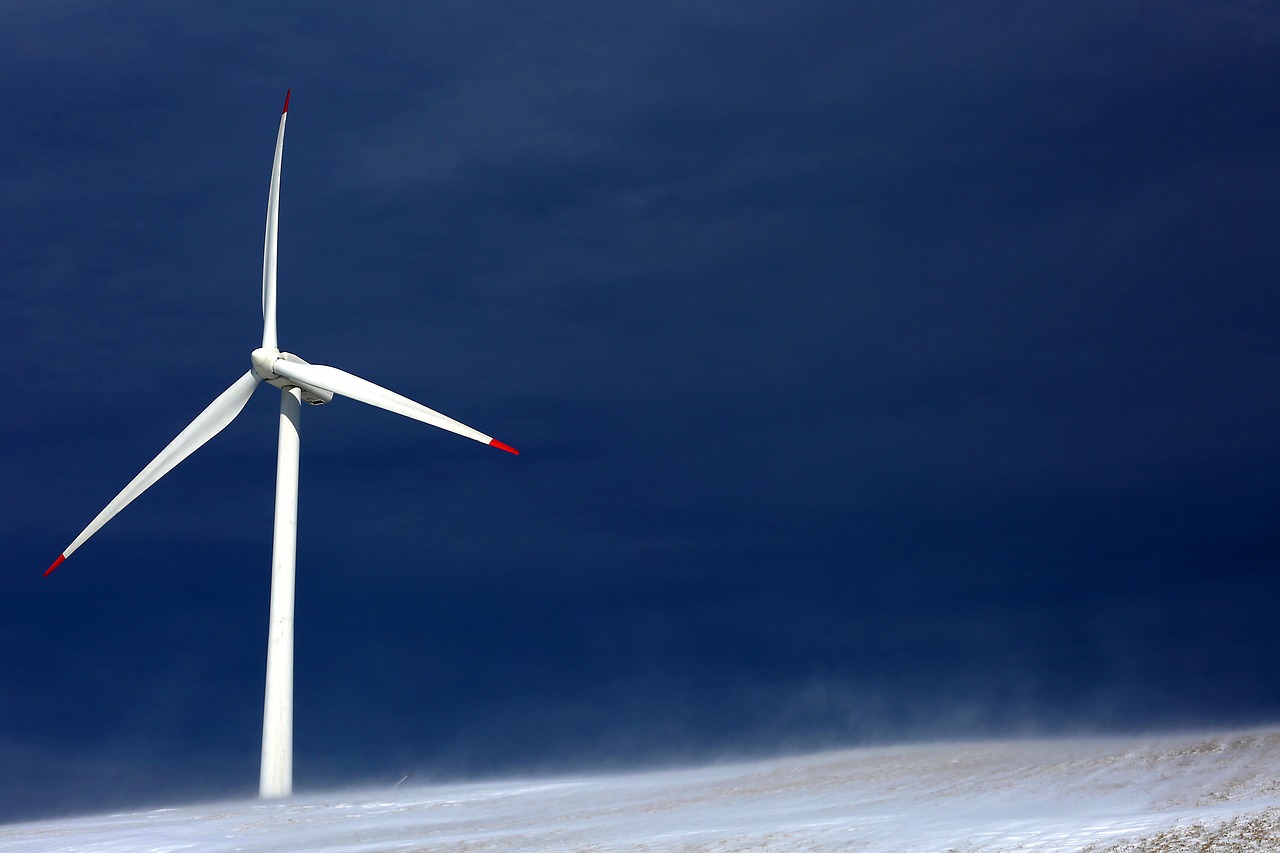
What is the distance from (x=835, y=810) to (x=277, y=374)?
53.6 meters

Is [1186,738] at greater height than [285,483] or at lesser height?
lesser

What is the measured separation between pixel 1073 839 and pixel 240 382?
229 feet

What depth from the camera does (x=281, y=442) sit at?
93.9 meters

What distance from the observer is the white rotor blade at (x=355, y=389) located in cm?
8969

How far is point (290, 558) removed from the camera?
89.2 metres

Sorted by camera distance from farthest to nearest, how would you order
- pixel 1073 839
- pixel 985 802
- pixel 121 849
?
1. pixel 121 849
2. pixel 985 802
3. pixel 1073 839

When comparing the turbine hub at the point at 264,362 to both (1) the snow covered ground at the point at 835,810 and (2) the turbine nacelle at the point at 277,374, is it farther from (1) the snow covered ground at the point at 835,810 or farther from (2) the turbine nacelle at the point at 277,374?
(1) the snow covered ground at the point at 835,810

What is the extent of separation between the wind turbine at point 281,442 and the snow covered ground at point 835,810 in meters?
4.97

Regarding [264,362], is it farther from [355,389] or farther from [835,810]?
[835,810]

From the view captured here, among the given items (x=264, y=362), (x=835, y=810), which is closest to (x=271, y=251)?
(x=264, y=362)

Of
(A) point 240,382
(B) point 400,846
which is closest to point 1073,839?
(B) point 400,846

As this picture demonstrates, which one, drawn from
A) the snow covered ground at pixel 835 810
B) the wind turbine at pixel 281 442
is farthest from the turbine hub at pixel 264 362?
the snow covered ground at pixel 835 810

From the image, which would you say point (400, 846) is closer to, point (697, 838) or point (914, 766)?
point (697, 838)

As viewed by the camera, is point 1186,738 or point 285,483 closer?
point 1186,738
